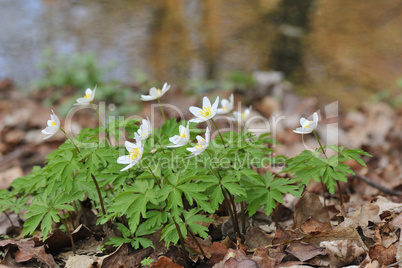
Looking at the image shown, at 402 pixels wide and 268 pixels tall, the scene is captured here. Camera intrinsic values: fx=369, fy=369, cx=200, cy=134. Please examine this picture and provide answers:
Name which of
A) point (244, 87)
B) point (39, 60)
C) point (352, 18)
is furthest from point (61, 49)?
point (352, 18)

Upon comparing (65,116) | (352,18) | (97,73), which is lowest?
(65,116)

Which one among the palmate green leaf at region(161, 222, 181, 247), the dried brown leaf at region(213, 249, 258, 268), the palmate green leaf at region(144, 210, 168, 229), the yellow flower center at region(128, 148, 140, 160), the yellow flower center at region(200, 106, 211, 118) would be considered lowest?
the dried brown leaf at region(213, 249, 258, 268)

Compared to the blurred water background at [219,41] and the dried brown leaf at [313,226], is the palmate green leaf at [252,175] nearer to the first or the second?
the dried brown leaf at [313,226]

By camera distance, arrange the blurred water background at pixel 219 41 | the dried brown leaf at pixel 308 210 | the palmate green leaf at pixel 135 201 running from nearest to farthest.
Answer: the palmate green leaf at pixel 135 201 → the dried brown leaf at pixel 308 210 → the blurred water background at pixel 219 41

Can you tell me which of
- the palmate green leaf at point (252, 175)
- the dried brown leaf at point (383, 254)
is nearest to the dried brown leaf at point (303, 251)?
the dried brown leaf at point (383, 254)

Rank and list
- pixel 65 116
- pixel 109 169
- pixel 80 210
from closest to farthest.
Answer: pixel 109 169
pixel 80 210
pixel 65 116

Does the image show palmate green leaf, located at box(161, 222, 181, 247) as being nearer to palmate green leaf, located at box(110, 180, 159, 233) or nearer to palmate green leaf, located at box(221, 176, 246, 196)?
palmate green leaf, located at box(110, 180, 159, 233)

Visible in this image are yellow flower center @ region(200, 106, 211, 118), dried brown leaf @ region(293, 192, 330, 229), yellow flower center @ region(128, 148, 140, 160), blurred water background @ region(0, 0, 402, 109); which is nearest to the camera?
yellow flower center @ region(128, 148, 140, 160)

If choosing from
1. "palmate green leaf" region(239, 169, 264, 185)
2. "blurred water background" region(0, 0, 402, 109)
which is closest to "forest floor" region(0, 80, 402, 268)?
"palmate green leaf" region(239, 169, 264, 185)

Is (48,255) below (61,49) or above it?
below

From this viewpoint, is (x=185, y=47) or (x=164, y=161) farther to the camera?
(x=185, y=47)

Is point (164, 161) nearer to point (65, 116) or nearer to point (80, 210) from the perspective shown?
point (80, 210)
